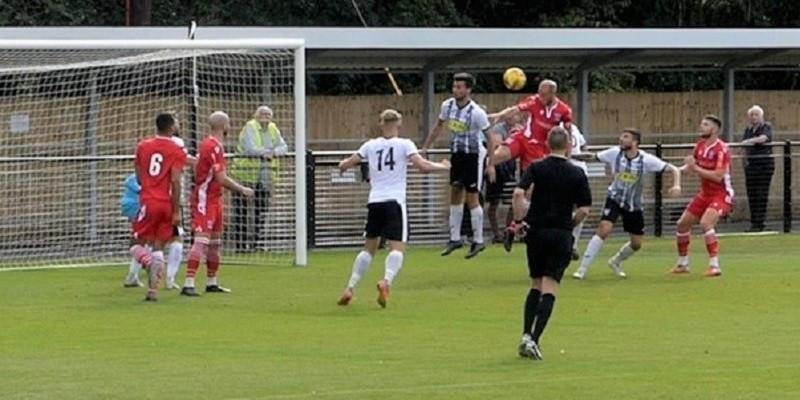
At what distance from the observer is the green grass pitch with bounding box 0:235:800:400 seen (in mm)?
13156

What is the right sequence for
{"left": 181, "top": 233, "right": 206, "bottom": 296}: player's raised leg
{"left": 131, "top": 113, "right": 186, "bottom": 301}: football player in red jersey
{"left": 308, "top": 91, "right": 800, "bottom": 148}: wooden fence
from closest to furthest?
{"left": 131, "top": 113, "right": 186, "bottom": 301}: football player in red jersey
{"left": 181, "top": 233, "right": 206, "bottom": 296}: player's raised leg
{"left": 308, "top": 91, "right": 800, "bottom": 148}: wooden fence

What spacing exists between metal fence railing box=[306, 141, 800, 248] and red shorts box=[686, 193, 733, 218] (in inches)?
232

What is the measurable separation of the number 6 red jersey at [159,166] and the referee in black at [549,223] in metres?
5.55

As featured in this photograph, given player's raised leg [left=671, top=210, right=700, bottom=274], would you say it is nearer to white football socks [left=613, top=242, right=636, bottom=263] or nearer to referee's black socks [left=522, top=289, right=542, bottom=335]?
white football socks [left=613, top=242, right=636, bottom=263]

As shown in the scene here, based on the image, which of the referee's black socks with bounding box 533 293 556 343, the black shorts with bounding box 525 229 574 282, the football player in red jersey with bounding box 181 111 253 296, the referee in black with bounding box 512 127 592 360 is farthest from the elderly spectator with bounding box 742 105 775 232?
the referee's black socks with bounding box 533 293 556 343

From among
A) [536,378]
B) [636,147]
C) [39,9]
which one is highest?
[39,9]

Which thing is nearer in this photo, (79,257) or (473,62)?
(79,257)

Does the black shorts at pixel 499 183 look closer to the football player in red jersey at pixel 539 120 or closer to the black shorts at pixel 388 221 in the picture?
the football player in red jersey at pixel 539 120

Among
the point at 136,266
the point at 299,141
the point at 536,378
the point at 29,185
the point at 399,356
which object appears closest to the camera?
the point at 536,378

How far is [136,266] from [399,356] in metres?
7.20

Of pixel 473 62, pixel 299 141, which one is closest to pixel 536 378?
pixel 299 141

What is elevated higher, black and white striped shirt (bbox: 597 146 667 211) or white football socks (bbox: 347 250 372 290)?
black and white striped shirt (bbox: 597 146 667 211)

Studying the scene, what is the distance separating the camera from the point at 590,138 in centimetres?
3241

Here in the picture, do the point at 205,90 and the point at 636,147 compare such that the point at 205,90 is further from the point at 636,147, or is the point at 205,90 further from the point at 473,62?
the point at 636,147
